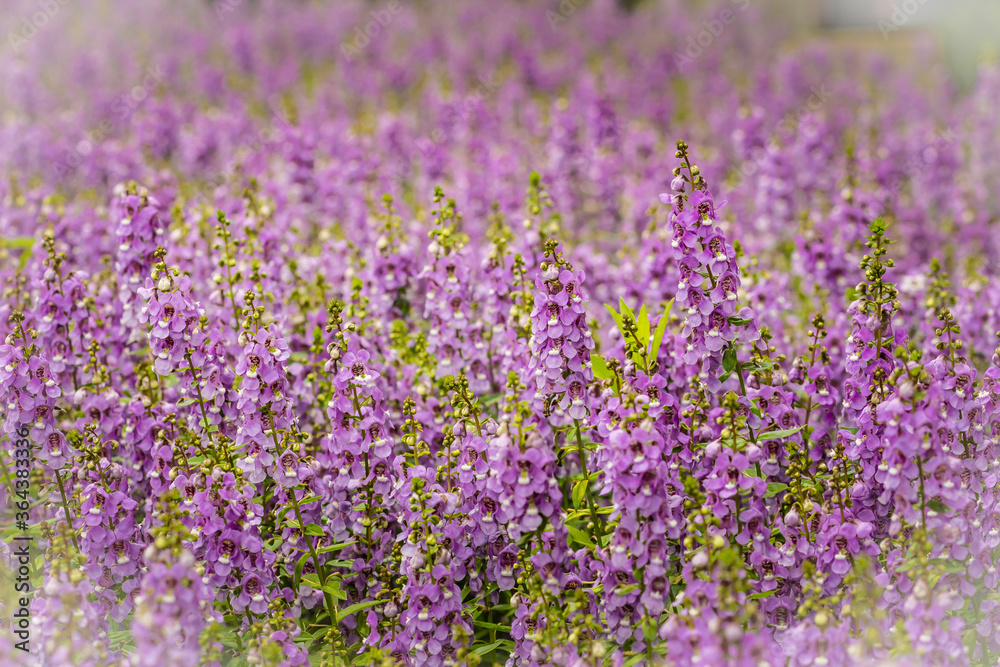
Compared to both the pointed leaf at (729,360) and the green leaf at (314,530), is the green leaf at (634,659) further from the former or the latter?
the green leaf at (314,530)

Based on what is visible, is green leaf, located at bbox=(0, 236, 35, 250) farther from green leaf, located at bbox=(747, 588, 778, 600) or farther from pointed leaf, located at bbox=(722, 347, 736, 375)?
green leaf, located at bbox=(747, 588, 778, 600)

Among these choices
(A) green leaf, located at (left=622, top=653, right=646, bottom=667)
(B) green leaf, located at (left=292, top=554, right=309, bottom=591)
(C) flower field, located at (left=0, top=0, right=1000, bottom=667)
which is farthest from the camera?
(B) green leaf, located at (left=292, top=554, right=309, bottom=591)

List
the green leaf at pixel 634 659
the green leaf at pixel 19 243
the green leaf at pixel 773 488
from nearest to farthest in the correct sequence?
1. the green leaf at pixel 634 659
2. the green leaf at pixel 773 488
3. the green leaf at pixel 19 243

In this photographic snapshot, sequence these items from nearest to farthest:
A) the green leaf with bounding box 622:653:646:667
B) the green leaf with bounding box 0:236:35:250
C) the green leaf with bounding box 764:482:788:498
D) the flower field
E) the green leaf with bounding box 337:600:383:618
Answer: the flower field, the green leaf with bounding box 622:653:646:667, the green leaf with bounding box 337:600:383:618, the green leaf with bounding box 764:482:788:498, the green leaf with bounding box 0:236:35:250

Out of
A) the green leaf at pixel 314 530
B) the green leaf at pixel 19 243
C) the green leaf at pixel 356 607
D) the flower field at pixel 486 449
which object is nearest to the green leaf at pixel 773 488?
the flower field at pixel 486 449

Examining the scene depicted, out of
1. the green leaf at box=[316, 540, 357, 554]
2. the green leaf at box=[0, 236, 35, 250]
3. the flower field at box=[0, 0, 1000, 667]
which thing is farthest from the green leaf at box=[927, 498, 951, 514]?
the green leaf at box=[0, 236, 35, 250]

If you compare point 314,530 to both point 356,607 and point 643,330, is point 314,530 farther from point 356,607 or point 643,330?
point 643,330

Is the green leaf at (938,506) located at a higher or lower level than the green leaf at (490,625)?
higher

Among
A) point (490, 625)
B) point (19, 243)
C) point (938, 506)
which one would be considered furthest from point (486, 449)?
point (19, 243)

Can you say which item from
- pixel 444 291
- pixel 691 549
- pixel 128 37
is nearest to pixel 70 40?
pixel 128 37

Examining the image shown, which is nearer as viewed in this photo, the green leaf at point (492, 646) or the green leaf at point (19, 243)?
the green leaf at point (492, 646)

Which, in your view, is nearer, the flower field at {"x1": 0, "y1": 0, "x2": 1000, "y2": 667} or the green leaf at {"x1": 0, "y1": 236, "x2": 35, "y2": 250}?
the flower field at {"x1": 0, "y1": 0, "x2": 1000, "y2": 667}

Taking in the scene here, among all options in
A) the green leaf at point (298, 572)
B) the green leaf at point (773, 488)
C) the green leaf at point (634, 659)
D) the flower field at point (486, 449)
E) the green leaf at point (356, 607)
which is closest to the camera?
the flower field at point (486, 449)

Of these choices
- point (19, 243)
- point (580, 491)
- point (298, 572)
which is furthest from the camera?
point (19, 243)
